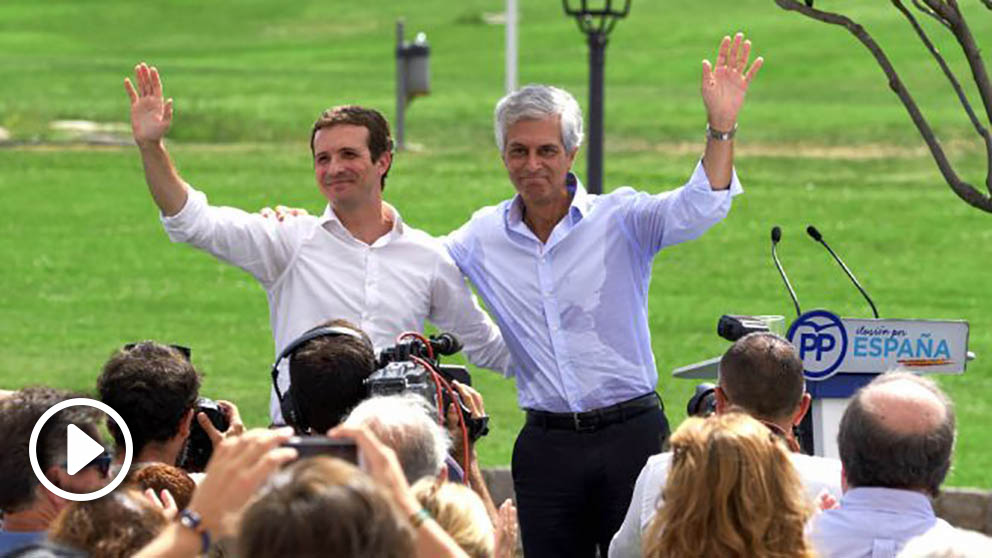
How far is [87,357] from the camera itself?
1683 cm

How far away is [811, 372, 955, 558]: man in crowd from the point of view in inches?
198

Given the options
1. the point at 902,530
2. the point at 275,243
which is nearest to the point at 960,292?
the point at 275,243

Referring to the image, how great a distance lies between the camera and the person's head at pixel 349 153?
288 inches

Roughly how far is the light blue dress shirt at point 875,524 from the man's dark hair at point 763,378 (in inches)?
32.4

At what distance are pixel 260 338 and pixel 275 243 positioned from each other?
423 inches

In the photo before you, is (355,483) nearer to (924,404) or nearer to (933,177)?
(924,404)

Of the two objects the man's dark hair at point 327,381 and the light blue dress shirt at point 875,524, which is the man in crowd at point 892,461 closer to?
the light blue dress shirt at point 875,524

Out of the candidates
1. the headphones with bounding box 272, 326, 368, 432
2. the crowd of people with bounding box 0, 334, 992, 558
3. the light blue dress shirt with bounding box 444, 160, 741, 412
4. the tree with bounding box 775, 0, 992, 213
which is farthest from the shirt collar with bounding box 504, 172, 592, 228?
the crowd of people with bounding box 0, 334, 992, 558

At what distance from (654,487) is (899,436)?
36.5 inches

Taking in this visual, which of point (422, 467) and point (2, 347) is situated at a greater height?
point (422, 467)

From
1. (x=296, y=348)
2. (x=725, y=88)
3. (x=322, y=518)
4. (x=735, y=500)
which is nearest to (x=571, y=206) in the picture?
(x=725, y=88)

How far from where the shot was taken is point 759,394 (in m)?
5.98

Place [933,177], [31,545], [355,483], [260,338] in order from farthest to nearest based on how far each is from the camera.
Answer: [933,177] → [260,338] → [31,545] → [355,483]

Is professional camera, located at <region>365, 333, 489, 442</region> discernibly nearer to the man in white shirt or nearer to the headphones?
the headphones
